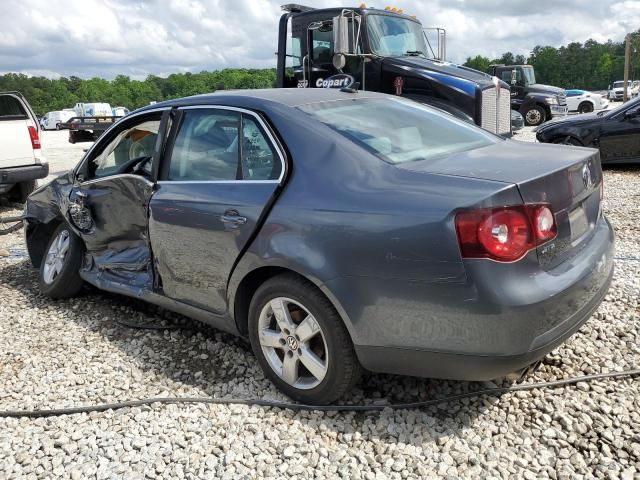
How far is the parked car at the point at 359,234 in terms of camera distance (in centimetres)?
233

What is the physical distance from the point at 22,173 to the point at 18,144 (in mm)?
484

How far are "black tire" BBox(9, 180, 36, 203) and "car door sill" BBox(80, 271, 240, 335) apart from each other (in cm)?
615

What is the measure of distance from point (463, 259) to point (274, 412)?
1303mm

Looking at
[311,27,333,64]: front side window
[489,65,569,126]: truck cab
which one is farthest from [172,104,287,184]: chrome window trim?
[489,65,569,126]: truck cab

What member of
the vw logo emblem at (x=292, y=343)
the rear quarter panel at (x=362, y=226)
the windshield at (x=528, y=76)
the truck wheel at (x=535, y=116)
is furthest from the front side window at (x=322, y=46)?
the windshield at (x=528, y=76)

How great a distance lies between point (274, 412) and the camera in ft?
9.62

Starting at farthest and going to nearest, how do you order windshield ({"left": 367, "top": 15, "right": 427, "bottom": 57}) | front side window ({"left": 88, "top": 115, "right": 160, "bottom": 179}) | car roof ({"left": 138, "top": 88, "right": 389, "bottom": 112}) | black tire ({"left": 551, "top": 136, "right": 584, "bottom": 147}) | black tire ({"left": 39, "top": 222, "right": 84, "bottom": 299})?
1. black tire ({"left": 551, "top": 136, "right": 584, "bottom": 147})
2. windshield ({"left": 367, "top": 15, "right": 427, "bottom": 57})
3. black tire ({"left": 39, "top": 222, "right": 84, "bottom": 299})
4. front side window ({"left": 88, "top": 115, "right": 160, "bottom": 179})
5. car roof ({"left": 138, "top": 88, "right": 389, "bottom": 112})

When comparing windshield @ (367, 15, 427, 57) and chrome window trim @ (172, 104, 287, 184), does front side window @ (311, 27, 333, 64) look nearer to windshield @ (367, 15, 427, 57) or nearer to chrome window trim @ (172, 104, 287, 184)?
windshield @ (367, 15, 427, 57)

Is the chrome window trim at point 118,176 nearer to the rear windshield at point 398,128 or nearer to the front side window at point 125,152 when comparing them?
the front side window at point 125,152

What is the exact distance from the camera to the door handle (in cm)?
298

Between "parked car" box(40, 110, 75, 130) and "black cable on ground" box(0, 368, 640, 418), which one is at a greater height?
"parked car" box(40, 110, 75, 130)

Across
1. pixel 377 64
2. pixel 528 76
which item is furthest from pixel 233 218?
pixel 528 76

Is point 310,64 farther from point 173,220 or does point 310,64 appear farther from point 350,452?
point 350,452

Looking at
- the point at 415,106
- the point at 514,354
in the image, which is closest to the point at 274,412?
the point at 514,354
